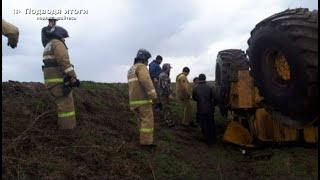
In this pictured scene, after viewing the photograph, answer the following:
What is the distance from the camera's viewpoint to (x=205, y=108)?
42.8ft

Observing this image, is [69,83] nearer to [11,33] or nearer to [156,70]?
[11,33]

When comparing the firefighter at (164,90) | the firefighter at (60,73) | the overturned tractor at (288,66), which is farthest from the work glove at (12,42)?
the firefighter at (164,90)

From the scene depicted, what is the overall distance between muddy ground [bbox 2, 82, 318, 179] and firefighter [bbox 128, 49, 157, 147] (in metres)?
0.33

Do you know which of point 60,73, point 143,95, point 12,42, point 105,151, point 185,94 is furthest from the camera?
point 185,94

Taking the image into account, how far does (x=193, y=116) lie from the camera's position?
1524 cm

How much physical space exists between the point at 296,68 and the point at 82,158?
15.8ft

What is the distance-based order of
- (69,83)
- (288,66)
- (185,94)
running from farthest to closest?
(185,94)
(69,83)
(288,66)

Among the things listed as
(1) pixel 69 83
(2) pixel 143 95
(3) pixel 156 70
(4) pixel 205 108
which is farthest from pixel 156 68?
(1) pixel 69 83

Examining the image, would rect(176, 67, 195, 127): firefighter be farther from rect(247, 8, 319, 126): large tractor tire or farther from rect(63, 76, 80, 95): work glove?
rect(247, 8, 319, 126): large tractor tire

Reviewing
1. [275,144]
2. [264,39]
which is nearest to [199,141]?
[275,144]

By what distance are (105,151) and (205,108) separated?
4.23 meters

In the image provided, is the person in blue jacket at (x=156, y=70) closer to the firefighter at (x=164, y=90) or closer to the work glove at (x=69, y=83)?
the firefighter at (x=164, y=90)

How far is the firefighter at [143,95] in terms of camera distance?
402 inches

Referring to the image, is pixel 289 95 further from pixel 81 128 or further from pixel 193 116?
→ pixel 193 116
